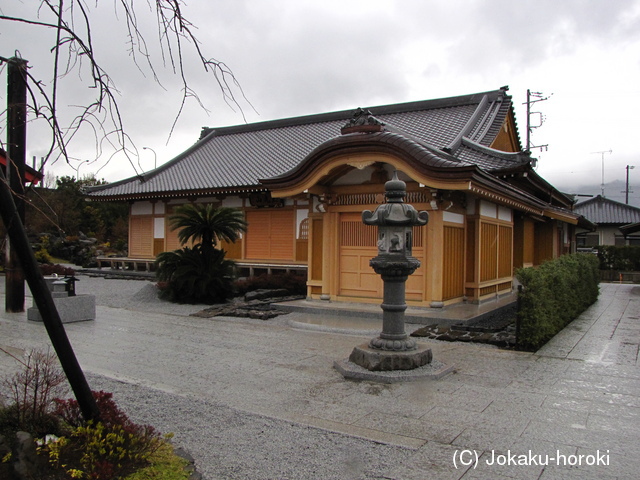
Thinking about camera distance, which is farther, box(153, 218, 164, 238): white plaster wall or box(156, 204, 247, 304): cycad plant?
box(153, 218, 164, 238): white plaster wall

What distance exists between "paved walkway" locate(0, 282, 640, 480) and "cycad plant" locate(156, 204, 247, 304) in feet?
10.5

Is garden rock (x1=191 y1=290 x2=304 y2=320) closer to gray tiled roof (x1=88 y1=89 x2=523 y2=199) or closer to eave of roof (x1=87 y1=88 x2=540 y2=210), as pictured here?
eave of roof (x1=87 y1=88 x2=540 y2=210)

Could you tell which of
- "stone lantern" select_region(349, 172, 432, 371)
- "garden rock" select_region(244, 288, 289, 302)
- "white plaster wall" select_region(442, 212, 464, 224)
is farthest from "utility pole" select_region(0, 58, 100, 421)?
"garden rock" select_region(244, 288, 289, 302)

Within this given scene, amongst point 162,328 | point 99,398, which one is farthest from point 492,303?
point 99,398

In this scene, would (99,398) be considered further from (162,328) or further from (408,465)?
(162,328)

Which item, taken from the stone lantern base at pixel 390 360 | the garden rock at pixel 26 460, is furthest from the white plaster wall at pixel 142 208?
the garden rock at pixel 26 460

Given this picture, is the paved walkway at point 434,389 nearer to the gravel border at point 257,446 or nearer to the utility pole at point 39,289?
the gravel border at point 257,446

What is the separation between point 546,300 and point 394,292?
3089 millimetres

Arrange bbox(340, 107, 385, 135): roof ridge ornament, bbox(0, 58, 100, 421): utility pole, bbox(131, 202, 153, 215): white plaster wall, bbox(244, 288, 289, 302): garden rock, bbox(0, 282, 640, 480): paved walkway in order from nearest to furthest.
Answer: bbox(0, 58, 100, 421): utility pole
bbox(0, 282, 640, 480): paved walkway
bbox(340, 107, 385, 135): roof ridge ornament
bbox(244, 288, 289, 302): garden rock
bbox(131, 202, 153, 215): white plaster wall

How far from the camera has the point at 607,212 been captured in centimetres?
4647

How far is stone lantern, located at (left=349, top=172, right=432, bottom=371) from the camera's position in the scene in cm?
646

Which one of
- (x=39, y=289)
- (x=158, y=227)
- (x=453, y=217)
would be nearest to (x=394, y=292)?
(x=39, y=289)

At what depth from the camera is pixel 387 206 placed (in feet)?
22.8

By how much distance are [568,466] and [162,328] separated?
778cm
